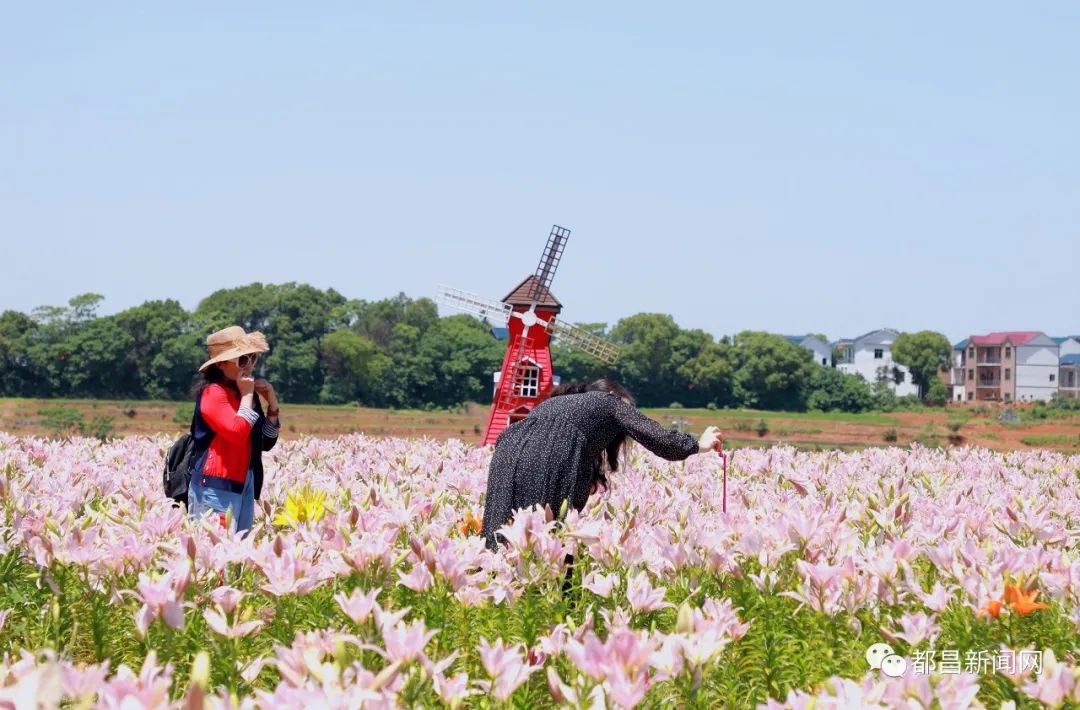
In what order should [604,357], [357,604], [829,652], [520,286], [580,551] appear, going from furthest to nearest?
1. [604,357]
2. [520,286]
3. [580,551]
4. [829,652]
5. [357,604]

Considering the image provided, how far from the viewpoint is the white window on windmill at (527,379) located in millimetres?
23562

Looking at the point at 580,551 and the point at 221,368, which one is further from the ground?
the point at 221,368

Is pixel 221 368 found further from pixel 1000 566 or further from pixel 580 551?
pixel 1000 566

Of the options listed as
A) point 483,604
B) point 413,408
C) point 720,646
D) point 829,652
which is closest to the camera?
point 720,646

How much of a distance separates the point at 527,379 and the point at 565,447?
18.0m

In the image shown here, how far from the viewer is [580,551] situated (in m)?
5.27

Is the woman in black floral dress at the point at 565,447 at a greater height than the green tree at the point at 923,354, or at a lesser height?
lesser

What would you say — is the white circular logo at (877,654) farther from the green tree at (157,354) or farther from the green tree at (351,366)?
the green tree at (351,366)

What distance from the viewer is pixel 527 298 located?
83.0 ft

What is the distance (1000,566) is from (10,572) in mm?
4266

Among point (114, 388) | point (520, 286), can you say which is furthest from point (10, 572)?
point (114, 388)

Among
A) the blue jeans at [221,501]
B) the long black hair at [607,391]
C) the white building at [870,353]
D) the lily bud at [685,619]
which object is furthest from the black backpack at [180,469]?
the white building at [870,353]

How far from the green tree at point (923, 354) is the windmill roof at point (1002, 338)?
90.8 inches

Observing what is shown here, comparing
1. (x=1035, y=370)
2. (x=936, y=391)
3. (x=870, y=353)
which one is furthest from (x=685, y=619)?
(x=870, y=353)
